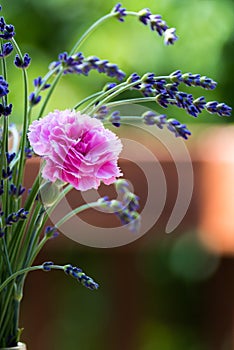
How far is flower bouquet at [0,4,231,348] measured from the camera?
0.67m

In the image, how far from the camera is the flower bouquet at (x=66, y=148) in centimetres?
67

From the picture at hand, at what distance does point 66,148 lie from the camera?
2.19 feet

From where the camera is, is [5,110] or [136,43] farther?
[136,43]

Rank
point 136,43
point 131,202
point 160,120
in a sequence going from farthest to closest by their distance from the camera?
point 136,43
point 160,120
point 131,202

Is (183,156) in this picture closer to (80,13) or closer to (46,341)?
(46,341)

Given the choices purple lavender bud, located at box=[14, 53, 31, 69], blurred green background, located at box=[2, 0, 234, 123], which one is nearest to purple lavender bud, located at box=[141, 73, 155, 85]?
purple lavender bud, located at box=[14, 53, 31, 69]

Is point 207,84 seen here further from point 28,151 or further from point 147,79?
point 28,151

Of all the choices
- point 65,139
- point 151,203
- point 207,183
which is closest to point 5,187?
point 65,139

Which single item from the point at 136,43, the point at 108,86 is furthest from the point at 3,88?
the point at 136,43

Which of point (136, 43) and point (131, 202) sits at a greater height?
point (136, 43)

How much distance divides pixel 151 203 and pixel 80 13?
1.36 metres

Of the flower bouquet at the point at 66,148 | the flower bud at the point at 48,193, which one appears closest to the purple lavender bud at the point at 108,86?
the flower bouquet at the point at 66,148

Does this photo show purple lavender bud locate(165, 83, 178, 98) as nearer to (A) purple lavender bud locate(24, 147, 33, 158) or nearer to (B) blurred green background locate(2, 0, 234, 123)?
(A) purple lavender bud locate(24, 147, 33, 158)

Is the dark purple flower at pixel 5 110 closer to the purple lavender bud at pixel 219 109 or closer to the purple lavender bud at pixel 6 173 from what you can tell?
the purple lavender bud at pixel 6 173
